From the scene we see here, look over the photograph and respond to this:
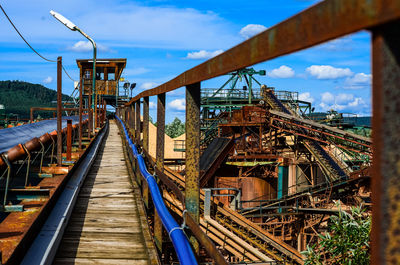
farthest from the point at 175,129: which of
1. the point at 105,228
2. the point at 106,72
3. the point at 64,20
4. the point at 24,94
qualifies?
the point at 24,94

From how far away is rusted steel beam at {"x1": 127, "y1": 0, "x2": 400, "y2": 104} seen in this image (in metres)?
1.11

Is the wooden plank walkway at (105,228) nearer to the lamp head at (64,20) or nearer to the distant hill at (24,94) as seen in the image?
the lamp head at (64,20)

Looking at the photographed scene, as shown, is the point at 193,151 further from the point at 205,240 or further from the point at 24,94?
the point at 24,94

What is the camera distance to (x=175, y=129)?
264 ft

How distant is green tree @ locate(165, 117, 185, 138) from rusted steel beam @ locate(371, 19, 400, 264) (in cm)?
7431

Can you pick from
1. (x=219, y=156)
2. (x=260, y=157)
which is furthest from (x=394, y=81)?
(x=260, y=157)

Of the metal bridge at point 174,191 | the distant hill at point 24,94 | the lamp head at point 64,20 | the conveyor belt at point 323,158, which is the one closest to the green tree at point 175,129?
the conveyor belt at point 323,158

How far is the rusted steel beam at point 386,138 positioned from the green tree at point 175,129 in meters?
74.3

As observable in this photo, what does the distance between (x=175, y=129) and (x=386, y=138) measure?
3129 inches

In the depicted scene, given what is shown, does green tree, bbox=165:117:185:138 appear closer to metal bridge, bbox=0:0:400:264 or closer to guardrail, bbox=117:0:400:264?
metal bridge, bbox=0:0:400:264

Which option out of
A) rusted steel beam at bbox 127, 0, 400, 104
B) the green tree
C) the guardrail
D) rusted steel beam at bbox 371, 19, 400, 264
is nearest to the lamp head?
rusted steel beam at bbox 127, 0, 400, 104

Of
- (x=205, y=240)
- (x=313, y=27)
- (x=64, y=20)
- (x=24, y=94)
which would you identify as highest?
(x=24, y=94)

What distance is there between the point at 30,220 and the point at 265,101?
30.1 metres

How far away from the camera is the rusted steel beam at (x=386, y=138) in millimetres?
1133
